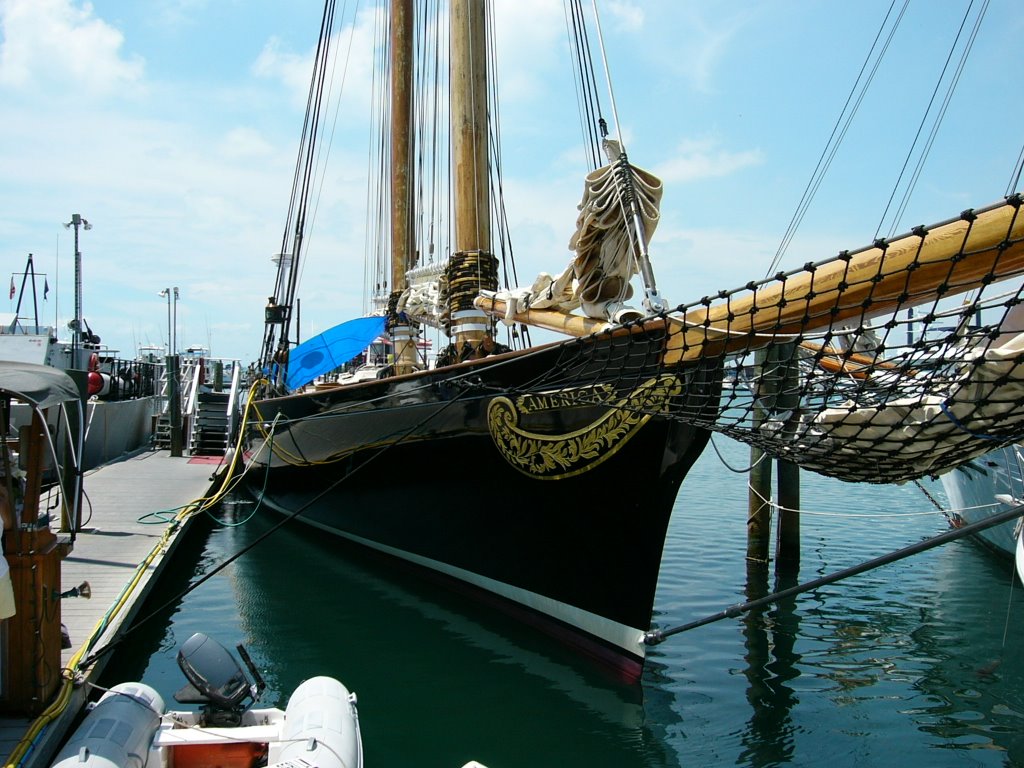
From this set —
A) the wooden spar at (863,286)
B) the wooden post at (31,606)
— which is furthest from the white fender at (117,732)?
A: the wooden spar at (863,286)

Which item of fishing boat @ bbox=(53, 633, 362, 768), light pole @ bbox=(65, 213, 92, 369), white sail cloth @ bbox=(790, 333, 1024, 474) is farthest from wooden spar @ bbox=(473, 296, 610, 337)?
light pole @ bbox=(65, 213, 92, 369)

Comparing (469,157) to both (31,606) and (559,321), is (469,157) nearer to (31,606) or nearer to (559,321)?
(559,321)

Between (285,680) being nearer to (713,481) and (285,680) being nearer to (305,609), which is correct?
(305,609)

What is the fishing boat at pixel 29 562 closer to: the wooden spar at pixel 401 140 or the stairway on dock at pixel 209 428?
the wooden spar at pixel 401 140

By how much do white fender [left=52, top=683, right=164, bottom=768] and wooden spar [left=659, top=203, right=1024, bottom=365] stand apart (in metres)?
3.76

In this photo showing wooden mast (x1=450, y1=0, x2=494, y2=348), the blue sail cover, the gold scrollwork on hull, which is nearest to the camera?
the gold scrollwork on hull

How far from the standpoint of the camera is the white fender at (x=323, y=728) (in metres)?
4.20

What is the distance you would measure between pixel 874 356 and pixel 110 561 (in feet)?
24.4

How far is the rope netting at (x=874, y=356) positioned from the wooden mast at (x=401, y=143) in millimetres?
7895

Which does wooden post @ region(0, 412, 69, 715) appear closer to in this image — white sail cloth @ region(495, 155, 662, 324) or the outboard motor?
the outboard motor

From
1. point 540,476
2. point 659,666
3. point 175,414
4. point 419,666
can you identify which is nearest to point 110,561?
point 419,666

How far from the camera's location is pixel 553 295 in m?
7.03

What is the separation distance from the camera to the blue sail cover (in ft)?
36.8

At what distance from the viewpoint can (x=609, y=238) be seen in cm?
637
